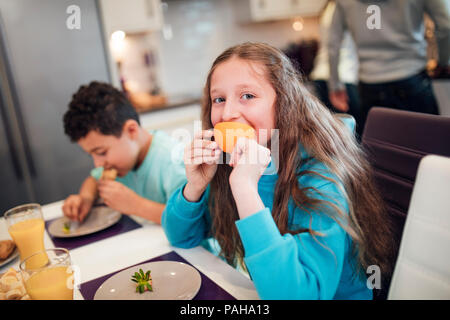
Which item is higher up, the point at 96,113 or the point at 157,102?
the point at 96,113

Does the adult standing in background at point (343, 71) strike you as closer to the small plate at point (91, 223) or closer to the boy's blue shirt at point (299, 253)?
the small plate at point (91, 223)

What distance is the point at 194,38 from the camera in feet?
11.7

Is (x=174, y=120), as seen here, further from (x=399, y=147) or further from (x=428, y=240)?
(x=428, y=240)

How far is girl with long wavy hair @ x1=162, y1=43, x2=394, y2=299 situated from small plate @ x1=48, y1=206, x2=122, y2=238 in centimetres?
26

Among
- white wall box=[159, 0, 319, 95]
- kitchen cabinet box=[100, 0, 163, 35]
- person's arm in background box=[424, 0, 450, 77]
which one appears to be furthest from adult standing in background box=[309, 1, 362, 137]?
kitchen cabinet box=[100, 0, 163, 35]

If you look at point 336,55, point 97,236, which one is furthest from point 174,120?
point 97,236

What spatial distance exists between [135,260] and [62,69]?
1.94 m

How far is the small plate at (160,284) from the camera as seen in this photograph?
2.50 feet

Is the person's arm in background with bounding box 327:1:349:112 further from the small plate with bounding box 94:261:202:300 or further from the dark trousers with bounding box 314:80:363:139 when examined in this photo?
the small plate with bounding box 94:261:202:300

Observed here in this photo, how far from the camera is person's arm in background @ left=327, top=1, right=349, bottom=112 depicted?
2328mm

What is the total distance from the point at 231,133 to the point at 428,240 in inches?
17.0
